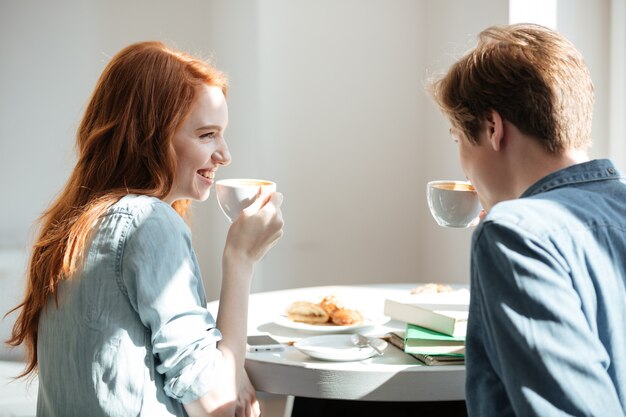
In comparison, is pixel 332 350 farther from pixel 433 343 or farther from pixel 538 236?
pixel 538 236

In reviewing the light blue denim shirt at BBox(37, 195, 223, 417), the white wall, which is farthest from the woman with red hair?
the white wall

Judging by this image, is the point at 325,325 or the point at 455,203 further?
the point at 325,325

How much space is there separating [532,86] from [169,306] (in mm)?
634

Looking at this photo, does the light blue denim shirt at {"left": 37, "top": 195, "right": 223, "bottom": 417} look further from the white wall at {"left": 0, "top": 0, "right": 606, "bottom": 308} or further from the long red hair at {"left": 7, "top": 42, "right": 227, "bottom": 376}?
the white wall at {"left": 0, "top": 0, "right": 606, "bottom": 308}

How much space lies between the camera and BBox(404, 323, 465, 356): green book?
1423 millimetres

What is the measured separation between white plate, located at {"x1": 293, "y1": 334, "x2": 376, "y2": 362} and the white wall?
2140 mm

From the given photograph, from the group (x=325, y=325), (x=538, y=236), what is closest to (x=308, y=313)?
(x=325, y=325)

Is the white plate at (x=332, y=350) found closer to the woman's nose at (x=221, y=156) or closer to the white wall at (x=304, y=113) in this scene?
the woman's nose at (x=221, y=156)

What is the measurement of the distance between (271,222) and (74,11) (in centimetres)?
276

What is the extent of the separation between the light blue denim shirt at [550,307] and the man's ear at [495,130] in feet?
0.39

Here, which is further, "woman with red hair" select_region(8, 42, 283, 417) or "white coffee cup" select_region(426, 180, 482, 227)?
"white coffee cup" select_region(426, 180, 482, 227)

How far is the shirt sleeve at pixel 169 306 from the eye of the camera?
1253mm

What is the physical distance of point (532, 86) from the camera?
105cm

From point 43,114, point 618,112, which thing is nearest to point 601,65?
point 618,112
